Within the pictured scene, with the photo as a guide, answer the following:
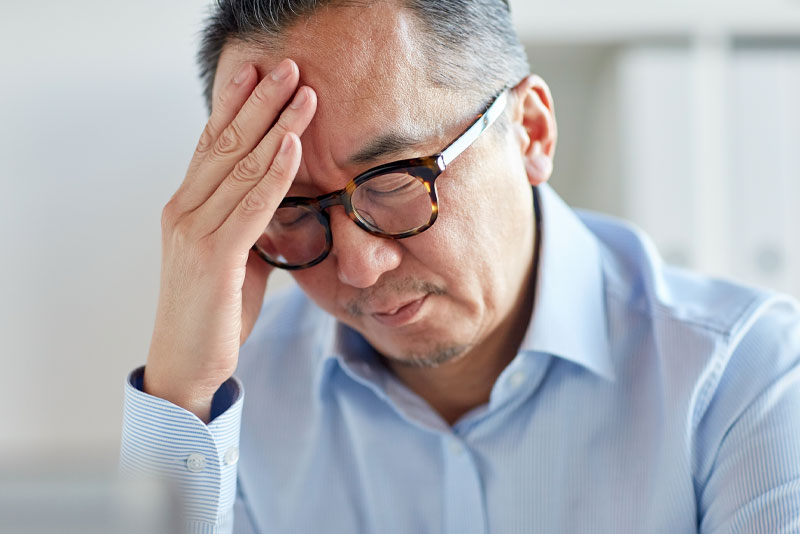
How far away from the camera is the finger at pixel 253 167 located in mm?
1012

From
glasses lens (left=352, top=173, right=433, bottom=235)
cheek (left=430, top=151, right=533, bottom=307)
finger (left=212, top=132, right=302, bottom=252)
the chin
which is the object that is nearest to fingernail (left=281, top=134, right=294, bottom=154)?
finger (left=212, top=132, right=302, bottom=252)

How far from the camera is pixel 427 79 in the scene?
1064mm

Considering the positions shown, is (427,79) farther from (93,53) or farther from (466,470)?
(93,53)

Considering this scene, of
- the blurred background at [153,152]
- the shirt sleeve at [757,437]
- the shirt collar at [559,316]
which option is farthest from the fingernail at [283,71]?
the blurred background at [153,152]

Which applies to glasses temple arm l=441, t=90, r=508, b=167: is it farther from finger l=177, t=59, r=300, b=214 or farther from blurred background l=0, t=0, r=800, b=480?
blurred background l=0, t=0, r=800, b=480

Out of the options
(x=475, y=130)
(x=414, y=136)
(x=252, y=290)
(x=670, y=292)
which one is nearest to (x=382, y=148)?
(x=414, y=136)

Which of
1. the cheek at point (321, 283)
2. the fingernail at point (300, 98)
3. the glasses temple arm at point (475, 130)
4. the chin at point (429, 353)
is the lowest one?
the chin at point (429, 353)

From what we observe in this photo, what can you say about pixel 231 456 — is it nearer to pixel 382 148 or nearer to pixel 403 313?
pixel 403 313

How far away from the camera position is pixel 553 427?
127cm

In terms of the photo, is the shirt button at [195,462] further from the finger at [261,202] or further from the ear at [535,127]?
the ear at [535,127]

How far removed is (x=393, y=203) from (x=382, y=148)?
0.25 ft

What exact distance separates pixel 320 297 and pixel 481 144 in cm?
32

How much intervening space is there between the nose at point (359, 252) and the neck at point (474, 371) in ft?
1.02

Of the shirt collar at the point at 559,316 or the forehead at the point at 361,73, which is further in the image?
the shirt collar at the point at 559,316
